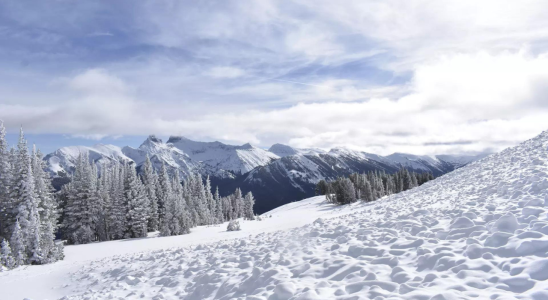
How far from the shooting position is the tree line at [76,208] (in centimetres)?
2658

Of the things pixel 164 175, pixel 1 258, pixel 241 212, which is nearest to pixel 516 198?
pixel 1 258

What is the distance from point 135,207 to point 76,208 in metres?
8.39

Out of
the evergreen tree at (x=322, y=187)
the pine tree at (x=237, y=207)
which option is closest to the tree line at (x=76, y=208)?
the pine tree at (x=237, y=207)

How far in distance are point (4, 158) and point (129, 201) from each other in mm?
15577

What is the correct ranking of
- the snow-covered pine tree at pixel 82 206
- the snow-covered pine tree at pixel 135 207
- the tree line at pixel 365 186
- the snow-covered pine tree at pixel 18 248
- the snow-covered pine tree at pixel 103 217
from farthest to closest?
1. the tree line at pixel 365 186
2. the snow-covered pine tree at pixel 103 217
3. the snow-covered pine tree at pixel 82 206
4. the snow-covered pine tree at pixel 135 207
5. the snow-covered pine tree at pixel 18 248

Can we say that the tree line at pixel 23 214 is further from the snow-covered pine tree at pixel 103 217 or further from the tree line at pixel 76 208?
the snow-covered pine tree at pixel 103 217

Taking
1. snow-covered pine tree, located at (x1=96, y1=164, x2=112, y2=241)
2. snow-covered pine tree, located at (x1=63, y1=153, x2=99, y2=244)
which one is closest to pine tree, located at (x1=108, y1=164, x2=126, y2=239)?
snow-covered pine tree, located at (x1=96, y1=164, x2=112, y2=241)

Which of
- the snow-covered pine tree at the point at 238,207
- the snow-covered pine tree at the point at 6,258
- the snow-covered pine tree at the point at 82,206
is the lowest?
the snow-covered pine tree at the point at 238,207

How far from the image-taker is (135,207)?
45.1 meters

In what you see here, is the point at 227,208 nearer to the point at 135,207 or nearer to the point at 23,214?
the point at 135,207

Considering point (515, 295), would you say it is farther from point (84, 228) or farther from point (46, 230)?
point (84, 228)

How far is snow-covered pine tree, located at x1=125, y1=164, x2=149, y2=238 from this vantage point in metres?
44.1

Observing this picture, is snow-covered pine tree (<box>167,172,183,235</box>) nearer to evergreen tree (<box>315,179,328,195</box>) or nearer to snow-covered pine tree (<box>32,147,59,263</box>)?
snow-covered pine tree (<box>32,147,59,263</box>)

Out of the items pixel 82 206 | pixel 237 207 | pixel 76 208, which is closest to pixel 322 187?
pixel 237 207
